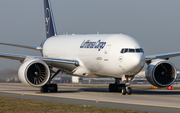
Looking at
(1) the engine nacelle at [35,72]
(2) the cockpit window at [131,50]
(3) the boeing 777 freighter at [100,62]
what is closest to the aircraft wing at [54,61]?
(3) the boeing 777 freighter at [100,62]

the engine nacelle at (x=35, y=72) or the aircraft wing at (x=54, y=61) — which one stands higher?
the aircraft wing at (x=54, y=61)

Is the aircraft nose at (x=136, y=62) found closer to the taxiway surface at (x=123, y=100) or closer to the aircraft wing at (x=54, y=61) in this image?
the taxiway surface at (x=123, y=100)

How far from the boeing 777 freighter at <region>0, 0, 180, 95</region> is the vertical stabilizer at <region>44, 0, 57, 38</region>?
21.5 ft

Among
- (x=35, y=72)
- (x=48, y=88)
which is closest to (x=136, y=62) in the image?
(x=35, y=72)

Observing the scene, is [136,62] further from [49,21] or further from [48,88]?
[49,21]

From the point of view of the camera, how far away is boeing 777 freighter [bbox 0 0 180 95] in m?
24.6

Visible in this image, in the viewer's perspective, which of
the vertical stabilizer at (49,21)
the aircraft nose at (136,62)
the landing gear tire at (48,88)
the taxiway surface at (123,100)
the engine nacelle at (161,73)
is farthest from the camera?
the vertical stabilizer at (49,21)

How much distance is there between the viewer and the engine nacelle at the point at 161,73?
27266mm

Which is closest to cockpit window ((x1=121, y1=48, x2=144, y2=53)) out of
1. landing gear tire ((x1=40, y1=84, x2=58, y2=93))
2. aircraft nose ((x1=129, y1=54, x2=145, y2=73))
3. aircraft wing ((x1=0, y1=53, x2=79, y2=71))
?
aircraft nose ((x1=129, y1=54, x2=145, y2=73))

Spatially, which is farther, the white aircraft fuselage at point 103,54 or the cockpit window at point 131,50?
the cockpit window at point 131,50

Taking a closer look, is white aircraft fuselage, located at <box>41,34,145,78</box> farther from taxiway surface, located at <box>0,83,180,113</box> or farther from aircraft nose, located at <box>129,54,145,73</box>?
taxiway surface, located at <box>0,83,180,113</box>

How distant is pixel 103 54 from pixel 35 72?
583cm

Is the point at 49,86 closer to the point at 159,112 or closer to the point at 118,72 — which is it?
the point at 118,72

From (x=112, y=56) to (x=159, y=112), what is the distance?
10540 mm
